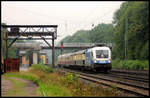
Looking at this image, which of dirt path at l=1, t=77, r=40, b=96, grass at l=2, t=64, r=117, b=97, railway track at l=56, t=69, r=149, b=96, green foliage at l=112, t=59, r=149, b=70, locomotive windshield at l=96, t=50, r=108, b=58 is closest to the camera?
grass at l=2, t=64, r=117, b=97

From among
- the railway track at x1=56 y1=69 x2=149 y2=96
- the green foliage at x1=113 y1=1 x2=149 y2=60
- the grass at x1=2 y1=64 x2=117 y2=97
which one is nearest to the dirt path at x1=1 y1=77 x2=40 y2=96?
the grass at x1=2 y1=64 x2=117 y2=97

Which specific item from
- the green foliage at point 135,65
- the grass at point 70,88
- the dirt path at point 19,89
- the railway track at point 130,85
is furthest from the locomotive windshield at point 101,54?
the dirt path at point 19,89

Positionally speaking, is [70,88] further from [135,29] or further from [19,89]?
[135,29]

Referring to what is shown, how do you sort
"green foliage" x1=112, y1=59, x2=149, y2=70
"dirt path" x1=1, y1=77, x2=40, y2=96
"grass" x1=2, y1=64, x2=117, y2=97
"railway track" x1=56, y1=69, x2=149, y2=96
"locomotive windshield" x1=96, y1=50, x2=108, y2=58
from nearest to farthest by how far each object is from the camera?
"grass" x1=2, y1=64, x2=117, y2=97 < "dirt path" x1=1, y1=77, x2=40, y2=96 < "railway track" x1=56, y1=69, x2=149, y2=96 < "locomotive windshield" x1=96, y1=50, x2=108, y2=58 < "green foliage" x1=112, y1=59, x2=149, y2=70

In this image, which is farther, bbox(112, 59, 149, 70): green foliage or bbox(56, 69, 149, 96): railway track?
bbox(112, 59, 149, 70): green foliage

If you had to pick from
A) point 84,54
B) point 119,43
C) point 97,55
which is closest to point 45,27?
point 84,54

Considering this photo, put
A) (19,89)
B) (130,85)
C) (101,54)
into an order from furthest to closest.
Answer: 1. (101,54)
2. (130,85)
3. (19,89)

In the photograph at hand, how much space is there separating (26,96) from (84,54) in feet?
65.9

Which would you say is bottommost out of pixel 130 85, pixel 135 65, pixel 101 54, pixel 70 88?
pixel 130 85

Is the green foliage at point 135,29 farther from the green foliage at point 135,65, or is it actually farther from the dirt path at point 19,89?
the dirt path at point 19,89

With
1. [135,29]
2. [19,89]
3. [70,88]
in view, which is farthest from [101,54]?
[70,88]

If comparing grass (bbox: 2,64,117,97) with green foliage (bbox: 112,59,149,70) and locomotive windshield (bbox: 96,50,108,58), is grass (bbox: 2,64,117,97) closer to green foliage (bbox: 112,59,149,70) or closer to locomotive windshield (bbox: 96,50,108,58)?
locomotive windshield (bbox: 96,50,108,58)

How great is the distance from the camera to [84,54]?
99.5 feet

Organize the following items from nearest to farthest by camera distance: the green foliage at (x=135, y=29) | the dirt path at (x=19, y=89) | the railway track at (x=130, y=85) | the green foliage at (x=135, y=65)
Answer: the dirt path at (x=19, y=89) < the railway track at (x=130, y=85) < the green foliage at (x=135, y=29) < the green foliage at (x=135, y=65)
